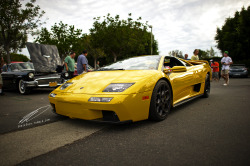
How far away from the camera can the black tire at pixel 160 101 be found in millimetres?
2462

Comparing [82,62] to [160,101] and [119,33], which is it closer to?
[160,101]

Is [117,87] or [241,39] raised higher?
[241,39]

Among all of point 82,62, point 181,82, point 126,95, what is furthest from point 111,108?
point 82,62

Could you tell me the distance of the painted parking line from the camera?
1.70 metres

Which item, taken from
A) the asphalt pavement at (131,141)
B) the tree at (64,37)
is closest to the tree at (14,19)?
the tree at (64,37)

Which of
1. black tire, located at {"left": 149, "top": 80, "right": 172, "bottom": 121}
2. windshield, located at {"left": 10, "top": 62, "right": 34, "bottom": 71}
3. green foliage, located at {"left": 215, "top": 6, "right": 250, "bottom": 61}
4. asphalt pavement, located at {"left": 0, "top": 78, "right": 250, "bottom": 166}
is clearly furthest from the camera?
green foliage, located at {"left": 215, "top": 6, "right": 250, "bottom": 61}

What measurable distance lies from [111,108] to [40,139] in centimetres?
91

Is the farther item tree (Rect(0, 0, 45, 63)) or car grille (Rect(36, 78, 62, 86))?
tree (Rect(0, 0, 45, 63))

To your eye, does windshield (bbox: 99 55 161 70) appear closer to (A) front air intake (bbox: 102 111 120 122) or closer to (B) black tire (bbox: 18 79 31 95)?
(A) front air intake (bbox: 102 111 120 122)

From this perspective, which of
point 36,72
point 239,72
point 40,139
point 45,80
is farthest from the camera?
point 239,72

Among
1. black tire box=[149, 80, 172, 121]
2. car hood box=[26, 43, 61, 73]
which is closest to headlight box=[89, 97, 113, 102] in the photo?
black tire box=[149, 80, 172, 121]

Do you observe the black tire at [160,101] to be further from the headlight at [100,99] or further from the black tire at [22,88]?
the black tire at [22,88]

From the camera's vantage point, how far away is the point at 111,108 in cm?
208

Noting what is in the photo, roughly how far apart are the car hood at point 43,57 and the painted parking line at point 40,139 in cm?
449
